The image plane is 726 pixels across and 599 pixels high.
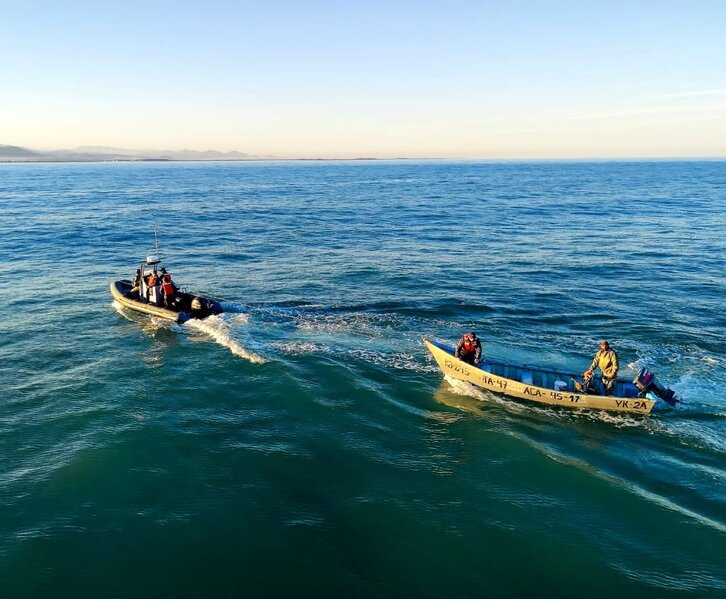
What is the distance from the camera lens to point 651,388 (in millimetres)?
18703

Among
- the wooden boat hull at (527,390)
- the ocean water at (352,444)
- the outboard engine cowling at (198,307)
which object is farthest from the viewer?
the outboard engine cowling at (198,307)

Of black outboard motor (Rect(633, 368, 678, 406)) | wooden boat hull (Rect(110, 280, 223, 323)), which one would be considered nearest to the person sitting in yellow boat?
black outboard motor (Rect(633, 368, 678, 406))

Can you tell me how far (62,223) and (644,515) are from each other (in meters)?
65.6

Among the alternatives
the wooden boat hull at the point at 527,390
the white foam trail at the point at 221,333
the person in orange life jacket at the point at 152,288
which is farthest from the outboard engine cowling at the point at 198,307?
the wooden boat hull at the point at 527,390

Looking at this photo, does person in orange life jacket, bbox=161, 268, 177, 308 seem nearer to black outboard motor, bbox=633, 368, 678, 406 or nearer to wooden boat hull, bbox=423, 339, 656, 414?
wooden boat hull, bbox=423, 339, 656, 414

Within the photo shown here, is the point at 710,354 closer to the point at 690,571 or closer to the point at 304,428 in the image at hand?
the point at 690,571

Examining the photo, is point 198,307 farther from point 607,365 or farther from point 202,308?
point 607,365

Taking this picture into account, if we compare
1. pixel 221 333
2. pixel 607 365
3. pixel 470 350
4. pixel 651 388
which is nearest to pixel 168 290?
pixel 221 333

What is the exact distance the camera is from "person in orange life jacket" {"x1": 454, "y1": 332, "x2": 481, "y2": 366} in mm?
20531

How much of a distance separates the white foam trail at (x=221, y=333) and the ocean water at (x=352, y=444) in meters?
0.15

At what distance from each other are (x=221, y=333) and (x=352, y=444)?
1169 cm

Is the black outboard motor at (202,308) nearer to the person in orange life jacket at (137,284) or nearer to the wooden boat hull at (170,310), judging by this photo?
the wooden boat hull at (170,310)

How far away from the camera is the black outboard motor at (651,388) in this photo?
731 inches

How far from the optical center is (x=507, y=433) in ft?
58.8
